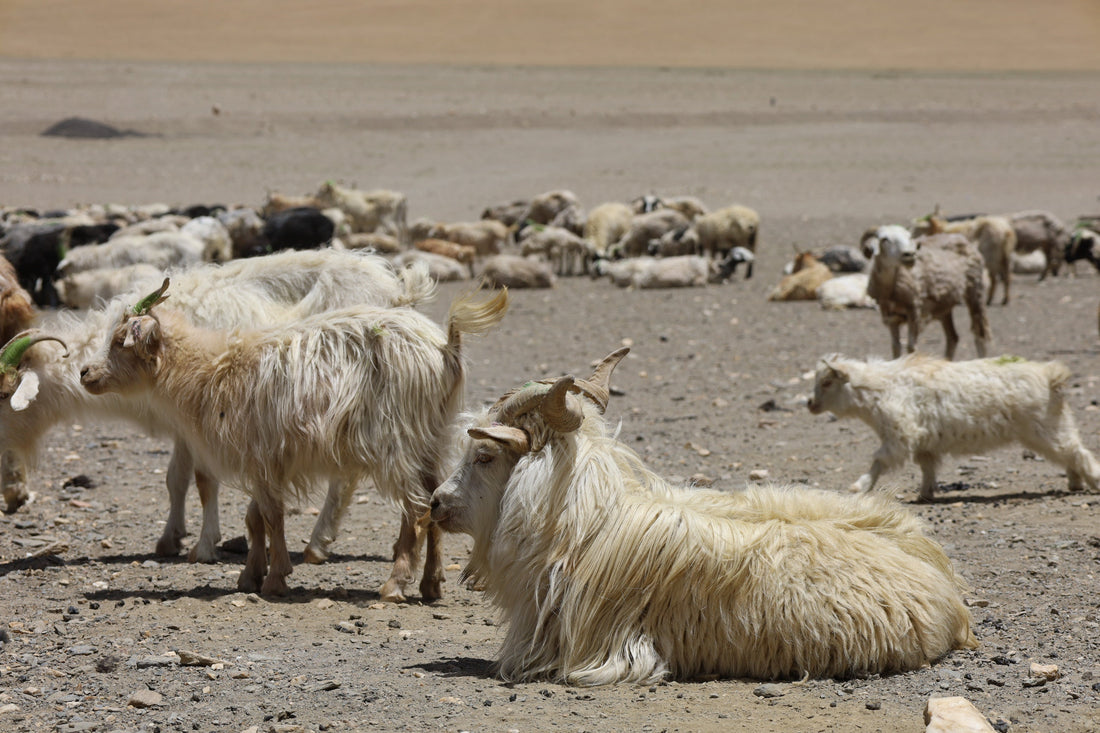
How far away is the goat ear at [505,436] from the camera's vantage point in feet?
16.0

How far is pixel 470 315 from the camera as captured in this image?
20.4 feet

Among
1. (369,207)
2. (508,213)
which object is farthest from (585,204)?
(369,207)

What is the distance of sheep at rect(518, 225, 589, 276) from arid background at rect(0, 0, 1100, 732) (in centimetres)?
174

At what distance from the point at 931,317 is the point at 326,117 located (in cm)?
3727

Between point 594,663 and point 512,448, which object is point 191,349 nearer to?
point 512,448

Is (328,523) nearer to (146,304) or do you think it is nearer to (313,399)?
(313,399)

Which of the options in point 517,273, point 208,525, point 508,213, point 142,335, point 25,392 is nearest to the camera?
point 142,335

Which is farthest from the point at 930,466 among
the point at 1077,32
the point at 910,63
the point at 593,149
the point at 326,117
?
the point at 1077,32

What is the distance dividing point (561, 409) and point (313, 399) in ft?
5.93

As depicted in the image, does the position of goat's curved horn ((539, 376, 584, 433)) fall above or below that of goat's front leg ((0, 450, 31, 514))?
above

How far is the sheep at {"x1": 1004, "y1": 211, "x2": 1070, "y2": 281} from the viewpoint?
66.5 ft

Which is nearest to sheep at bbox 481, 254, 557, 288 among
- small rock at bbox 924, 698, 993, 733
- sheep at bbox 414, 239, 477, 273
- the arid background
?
the arid background

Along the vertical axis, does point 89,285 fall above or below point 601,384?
below

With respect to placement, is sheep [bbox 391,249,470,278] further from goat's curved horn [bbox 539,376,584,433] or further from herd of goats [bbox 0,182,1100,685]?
goat's curved horn [bbox 539,376,584,433]
